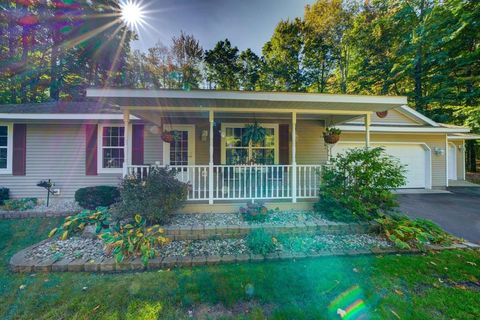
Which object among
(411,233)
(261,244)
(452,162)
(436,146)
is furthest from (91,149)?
(452,162)

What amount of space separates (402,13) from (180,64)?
15.4m

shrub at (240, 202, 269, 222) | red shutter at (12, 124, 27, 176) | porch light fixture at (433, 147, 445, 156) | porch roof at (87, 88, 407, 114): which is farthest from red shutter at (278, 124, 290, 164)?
red shutter at (12, 124, 27, 176)

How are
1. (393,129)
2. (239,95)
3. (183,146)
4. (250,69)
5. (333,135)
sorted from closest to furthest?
(239,95) → (333,135) → (183,146) → (393,129) → (250,69)

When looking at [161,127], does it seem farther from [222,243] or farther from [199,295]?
[199,295]

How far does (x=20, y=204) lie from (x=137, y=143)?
356 centimetres

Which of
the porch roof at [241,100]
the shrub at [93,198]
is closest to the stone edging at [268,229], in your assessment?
the porch roof at [241,100]

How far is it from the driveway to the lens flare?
14284mm

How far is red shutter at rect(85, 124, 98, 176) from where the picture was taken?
22.4 ft

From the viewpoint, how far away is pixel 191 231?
390 centimetres

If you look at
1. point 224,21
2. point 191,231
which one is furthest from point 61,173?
point 224,21

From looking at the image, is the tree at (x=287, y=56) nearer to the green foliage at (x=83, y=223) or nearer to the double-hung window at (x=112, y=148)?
the double-hung window at (x=112, y=148)

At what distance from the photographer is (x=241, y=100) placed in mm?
4566

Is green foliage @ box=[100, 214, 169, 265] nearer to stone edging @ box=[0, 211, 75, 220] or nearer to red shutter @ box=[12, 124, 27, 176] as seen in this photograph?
stone edging @ box=[0, 211, 75, 220]

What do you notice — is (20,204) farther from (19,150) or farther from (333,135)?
(333,135)
